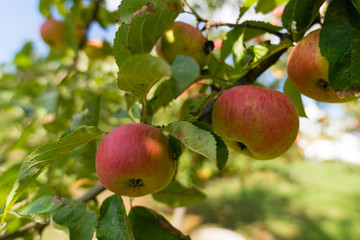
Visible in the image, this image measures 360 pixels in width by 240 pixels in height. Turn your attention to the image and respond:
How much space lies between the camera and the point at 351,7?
0.66m

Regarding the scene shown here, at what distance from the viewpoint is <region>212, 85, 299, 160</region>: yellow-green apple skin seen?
0.64m

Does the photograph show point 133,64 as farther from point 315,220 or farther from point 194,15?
point 315,220

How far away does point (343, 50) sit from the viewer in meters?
0.62

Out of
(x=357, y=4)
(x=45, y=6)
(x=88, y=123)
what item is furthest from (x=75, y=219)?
(x=45, y=6)

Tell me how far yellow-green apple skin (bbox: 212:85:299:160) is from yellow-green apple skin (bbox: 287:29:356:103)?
0.09 metres

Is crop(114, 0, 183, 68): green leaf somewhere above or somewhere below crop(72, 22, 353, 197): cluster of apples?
above

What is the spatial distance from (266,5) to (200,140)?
2.01 feet

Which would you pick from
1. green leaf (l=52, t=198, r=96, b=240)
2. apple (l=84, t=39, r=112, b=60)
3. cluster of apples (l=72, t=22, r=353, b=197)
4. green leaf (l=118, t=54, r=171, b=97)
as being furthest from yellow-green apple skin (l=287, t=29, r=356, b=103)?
apple (l=84, t=39, r=112, b=60)

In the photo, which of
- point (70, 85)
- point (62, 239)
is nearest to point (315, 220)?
point (62, 239)

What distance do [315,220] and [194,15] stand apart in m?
6.01

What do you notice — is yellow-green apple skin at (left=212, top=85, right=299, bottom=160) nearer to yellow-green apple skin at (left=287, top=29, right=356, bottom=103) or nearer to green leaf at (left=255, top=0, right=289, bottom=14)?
yellow-green apple skin at (left=287, top=29, right=356, bottom=103)

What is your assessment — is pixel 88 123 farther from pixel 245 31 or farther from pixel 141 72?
pixel 245 31

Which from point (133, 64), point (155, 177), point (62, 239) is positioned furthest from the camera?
point (62, 239)

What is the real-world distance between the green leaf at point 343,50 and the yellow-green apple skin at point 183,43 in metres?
0.34
